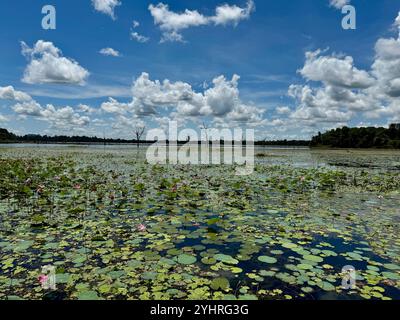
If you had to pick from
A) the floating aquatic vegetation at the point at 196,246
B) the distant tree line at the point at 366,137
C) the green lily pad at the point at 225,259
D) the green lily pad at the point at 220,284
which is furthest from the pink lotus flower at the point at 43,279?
the distant tree line at the point at 366,137

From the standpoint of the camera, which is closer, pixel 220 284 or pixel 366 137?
pixel 220 284

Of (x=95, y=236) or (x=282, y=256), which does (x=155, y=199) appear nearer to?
(x=95, y=236)

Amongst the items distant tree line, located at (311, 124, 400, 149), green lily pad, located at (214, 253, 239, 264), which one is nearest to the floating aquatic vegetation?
green lily pad, located at (214, 253, 239, 264)

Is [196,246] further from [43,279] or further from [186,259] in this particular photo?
[43,279]

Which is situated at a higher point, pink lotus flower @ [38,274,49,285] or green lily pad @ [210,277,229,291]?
pink lotus flower @ [38,274,49,285]

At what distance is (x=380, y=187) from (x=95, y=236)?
425 inches

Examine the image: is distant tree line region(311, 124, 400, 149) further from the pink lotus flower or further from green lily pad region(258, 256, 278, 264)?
the pink lotus flower

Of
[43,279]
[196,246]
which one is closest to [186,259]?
[196,246]

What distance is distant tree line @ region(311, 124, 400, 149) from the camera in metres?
81.2

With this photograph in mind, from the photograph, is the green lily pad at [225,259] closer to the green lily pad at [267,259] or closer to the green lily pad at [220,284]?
the green lily pad at [267,259]

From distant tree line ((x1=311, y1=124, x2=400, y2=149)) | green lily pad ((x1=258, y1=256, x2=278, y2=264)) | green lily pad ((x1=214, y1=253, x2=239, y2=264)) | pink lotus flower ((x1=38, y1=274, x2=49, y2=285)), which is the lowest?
green lily pad ((x1=258, y1=256, x2=278, y2=264))

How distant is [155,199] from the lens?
8.56 m

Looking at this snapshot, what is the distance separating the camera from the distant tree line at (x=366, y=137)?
81.2 m

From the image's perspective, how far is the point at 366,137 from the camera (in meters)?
84.2
